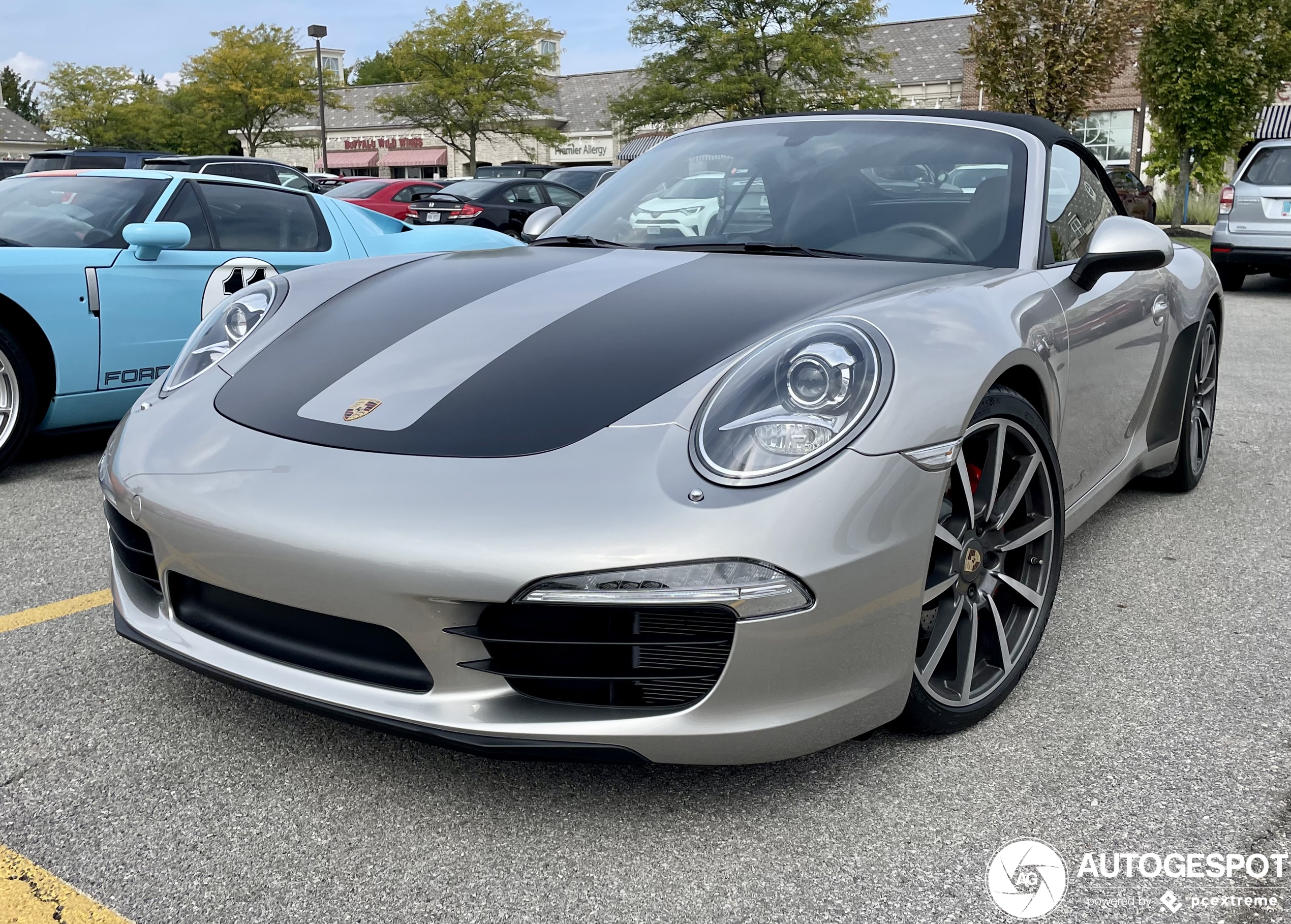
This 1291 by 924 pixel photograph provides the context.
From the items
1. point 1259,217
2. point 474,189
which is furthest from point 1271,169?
point 474,189

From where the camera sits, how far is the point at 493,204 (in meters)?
14.4

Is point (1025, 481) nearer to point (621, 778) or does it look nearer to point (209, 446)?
point (621, 778)

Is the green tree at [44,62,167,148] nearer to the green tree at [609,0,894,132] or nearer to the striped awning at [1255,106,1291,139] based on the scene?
the green tree at [609,0,894,132]

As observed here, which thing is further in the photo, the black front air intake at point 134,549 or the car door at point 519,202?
the car door at point 519,202

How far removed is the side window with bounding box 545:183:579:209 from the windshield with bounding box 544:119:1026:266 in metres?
12.7

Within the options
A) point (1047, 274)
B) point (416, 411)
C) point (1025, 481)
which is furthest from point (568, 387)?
point (1047, 274)

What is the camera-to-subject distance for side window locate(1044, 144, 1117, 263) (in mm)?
2934

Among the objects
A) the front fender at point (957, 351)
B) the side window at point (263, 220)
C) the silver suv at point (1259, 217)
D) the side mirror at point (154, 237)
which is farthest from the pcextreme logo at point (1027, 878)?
the silver suv at point (1259, 217)

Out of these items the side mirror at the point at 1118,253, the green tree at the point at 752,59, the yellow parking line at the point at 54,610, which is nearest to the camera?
the side mirror at the point at 1118,253

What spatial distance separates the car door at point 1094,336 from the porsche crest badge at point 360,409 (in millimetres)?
1575

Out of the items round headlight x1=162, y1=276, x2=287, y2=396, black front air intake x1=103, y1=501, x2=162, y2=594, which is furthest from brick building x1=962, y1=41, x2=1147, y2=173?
black front air intake x1=103, y1=501, x2=162, y2=594

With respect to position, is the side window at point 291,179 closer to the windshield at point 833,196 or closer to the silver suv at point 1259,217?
the silver suv at point 1259,217

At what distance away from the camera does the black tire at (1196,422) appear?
13.0ft

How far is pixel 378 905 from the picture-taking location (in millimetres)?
1718
